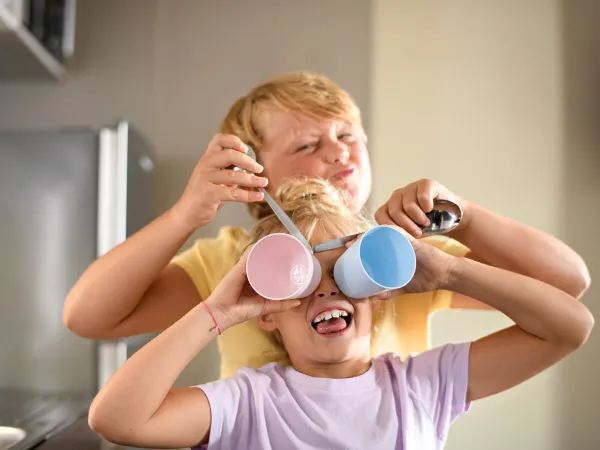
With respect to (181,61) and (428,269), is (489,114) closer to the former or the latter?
(181,61)

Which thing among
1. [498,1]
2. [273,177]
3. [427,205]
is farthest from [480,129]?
[427,205]

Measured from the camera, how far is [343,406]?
0.84m

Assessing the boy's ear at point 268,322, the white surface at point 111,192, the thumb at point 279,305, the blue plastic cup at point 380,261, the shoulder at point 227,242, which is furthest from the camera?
the white surface at point 111,192

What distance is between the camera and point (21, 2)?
1414 mm

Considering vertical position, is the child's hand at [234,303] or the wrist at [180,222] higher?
the wrist at [180,222]

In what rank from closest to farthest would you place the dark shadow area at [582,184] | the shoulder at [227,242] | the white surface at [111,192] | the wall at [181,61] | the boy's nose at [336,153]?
the boy's nose at [336,153], the shoulder at [227,242], the white surface at [111,192], the dark shadow area at [582,184], the wall at [181,61]

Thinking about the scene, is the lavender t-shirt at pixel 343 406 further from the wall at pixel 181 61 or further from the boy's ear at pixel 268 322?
the wall at pixel 181 61

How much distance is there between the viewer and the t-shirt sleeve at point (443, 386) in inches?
34.2

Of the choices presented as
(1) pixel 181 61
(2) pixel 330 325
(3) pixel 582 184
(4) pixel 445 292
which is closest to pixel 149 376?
(2) pixel 330 325

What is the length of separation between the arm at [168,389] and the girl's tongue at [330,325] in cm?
5

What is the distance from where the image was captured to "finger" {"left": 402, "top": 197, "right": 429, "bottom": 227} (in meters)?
0.87

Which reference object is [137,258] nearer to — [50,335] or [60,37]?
[50,335]

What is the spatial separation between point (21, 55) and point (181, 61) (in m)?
0.43

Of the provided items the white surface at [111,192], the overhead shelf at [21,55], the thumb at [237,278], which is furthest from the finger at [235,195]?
the overhead shelf at [21,55]
